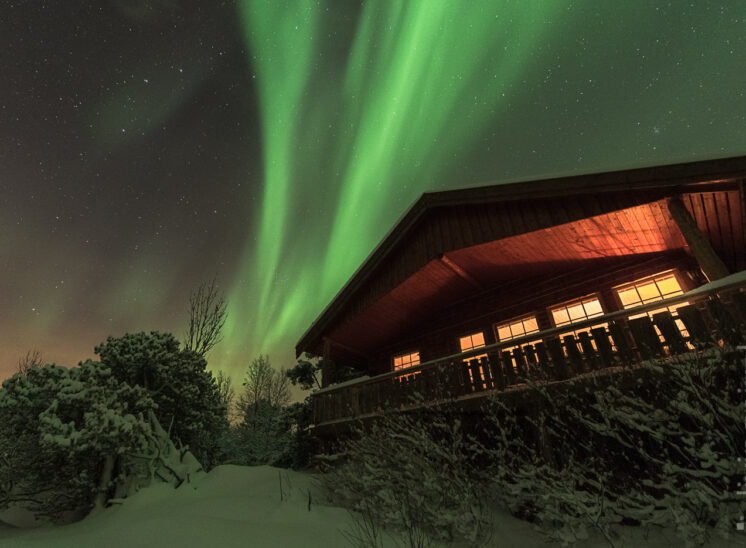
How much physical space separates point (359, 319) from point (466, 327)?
154 inches

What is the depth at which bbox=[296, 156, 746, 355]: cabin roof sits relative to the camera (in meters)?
6.55

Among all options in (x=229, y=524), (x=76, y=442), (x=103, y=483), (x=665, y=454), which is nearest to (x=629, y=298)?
(x=665, y=454)

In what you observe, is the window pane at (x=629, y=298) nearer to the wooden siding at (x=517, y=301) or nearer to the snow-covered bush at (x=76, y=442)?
the wooden siding at (x=517, y=301)

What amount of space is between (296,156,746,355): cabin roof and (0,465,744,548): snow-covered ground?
19.1 ft

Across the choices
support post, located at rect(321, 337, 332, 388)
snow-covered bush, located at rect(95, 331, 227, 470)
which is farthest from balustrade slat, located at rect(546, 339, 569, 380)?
snow-covered bush, located at rect(95, 331, 227, 470)

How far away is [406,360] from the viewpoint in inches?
547

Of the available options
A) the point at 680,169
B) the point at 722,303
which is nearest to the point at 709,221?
the point at 680,169

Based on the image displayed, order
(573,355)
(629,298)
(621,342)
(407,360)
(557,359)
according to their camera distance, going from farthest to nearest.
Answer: (407,360) < (629,298) < (557,359) < (573,355) < (621,342)

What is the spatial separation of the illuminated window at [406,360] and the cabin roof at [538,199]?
115 inches

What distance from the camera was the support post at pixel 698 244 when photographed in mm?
6133

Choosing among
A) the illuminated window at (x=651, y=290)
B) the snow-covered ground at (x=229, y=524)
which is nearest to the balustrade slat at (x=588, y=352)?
the snow-covered ground at (x=229, y=524)

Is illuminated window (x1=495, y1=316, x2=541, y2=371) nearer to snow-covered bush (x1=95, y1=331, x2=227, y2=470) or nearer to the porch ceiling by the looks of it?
the porch ceiling

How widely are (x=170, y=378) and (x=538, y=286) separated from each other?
1171cm

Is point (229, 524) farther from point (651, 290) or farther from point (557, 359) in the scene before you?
point (651, 290)
